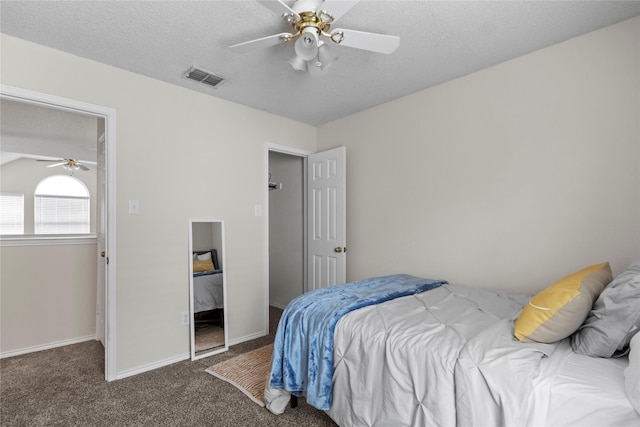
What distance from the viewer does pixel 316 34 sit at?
69.5 inches

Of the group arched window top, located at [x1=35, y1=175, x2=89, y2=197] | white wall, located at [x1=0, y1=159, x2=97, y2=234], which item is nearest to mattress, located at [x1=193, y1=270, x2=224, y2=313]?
white wall, located at [x1=0, y1=159, x2=97, y2=234]

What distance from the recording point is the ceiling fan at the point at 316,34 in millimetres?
1627

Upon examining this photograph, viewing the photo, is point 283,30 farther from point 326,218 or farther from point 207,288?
point 207,288

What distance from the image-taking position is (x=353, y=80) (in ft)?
9.30

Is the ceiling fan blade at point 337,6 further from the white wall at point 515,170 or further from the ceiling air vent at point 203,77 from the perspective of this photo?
the white wall at point 515,170

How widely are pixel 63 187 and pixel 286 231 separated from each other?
436 cm

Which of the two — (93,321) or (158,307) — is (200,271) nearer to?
(158,307)

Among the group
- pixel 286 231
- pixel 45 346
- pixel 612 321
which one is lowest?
pixel 45 346

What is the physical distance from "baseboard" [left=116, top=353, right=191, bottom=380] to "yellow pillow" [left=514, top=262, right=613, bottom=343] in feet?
8.78

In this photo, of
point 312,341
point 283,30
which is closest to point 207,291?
point 312,341

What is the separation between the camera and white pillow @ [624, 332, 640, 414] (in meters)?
0.99

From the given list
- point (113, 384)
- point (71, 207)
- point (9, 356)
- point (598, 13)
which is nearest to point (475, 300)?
point (598, 13)

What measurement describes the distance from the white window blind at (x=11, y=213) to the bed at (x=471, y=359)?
5.95m

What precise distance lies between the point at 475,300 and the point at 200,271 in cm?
234
